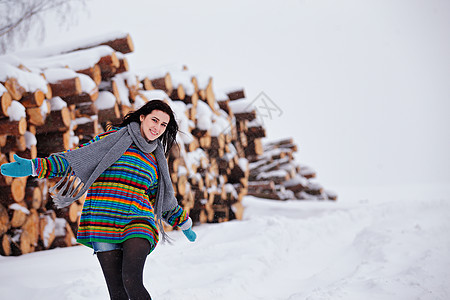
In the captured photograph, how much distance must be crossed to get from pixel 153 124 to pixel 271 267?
224 centimetres

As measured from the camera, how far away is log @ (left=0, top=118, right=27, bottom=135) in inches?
125

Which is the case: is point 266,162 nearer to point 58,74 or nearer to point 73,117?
point 73,117

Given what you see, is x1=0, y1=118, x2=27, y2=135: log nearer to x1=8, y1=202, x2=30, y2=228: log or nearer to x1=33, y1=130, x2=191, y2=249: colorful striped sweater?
x1=8, y1=202, x2=30, y2=228: log

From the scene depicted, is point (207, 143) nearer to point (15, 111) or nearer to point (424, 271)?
point (15, 111)

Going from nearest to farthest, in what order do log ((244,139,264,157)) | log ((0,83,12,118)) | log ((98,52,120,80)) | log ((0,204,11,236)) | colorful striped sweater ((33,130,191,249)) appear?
colorful striped sweater ((33,130,191,249)) < log ((0,83,12,118)) < log ((0,204,11,236)) < log ((98,52,120,80)) < log ((244,139,264,157))

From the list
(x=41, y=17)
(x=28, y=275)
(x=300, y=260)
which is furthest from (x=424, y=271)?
(x=41, y=17)

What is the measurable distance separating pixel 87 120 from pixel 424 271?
3.49m

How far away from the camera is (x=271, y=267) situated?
3.64 meters

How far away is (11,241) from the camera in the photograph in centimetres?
357

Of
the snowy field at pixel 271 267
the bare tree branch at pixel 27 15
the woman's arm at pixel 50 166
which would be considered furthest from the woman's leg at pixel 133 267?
the bare tree branch at pixel 27 15

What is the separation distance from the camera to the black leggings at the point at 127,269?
1.73 metres

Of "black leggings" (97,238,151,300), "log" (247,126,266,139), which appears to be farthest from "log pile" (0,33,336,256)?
"black leggings" (97,238,151,300)

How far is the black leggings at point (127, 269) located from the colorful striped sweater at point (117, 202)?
0.06 meters

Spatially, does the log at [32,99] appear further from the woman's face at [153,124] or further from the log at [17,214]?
the woman's face at [153,124]
